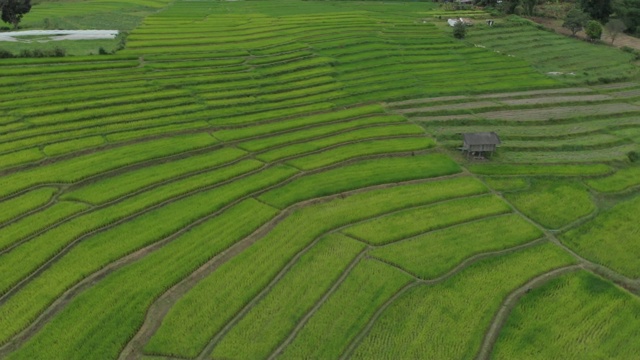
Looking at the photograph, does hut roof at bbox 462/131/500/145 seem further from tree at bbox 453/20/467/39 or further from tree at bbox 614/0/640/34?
tree at bbox 614/0/640/34

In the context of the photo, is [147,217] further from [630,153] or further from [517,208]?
[630,153]

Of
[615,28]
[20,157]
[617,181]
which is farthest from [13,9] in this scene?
[615,28]

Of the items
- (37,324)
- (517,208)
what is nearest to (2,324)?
(37,324)

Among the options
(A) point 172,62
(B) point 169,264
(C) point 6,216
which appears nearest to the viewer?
(B) point 169,264

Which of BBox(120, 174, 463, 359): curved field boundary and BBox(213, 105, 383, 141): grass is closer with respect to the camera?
BBox(120, 174, 463, 359): curved field boundary

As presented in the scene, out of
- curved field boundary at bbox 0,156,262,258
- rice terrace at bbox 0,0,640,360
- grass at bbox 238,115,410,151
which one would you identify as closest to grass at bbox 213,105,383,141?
rice terrace at bbox 0,0,640,360

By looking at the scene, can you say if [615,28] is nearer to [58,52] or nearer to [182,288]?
[58,52]
